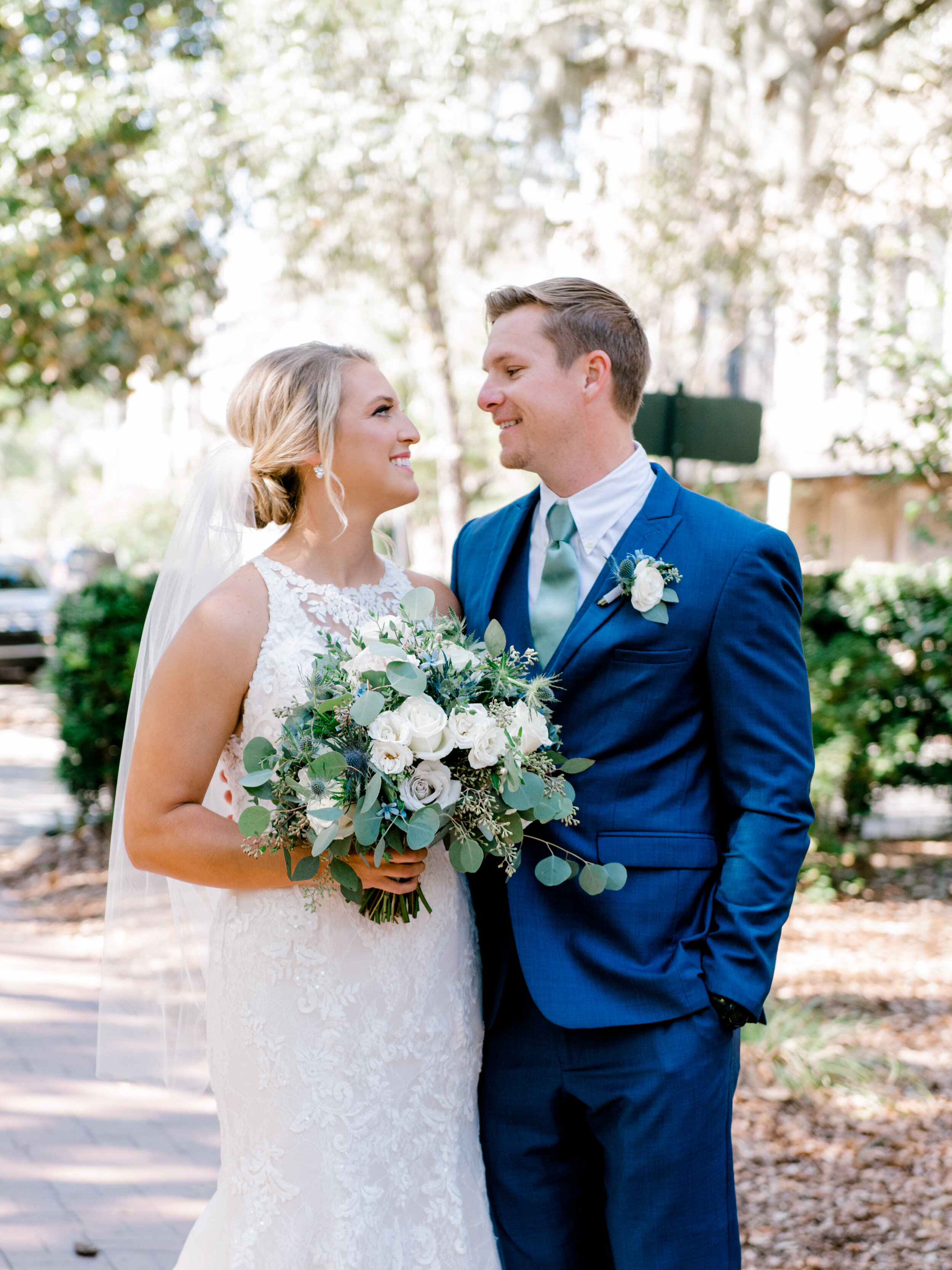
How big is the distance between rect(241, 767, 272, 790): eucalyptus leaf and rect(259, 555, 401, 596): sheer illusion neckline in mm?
572

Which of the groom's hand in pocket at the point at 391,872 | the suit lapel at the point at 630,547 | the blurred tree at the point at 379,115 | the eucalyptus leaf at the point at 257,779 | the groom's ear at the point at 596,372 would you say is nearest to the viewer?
the eucalyptus leaf at the point at 257,779

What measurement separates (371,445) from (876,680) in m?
6.12

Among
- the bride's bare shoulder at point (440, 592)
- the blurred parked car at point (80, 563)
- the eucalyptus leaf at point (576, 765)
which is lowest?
the blurred parked car at point (80, 563)

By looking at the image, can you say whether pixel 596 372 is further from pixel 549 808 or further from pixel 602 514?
pixel 549 808

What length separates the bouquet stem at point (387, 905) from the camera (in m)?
2.51

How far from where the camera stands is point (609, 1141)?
8.39 feet

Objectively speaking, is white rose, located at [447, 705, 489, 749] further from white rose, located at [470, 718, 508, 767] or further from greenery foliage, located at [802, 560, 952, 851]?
greenery foliage, located at [802, 560, 952, 851]

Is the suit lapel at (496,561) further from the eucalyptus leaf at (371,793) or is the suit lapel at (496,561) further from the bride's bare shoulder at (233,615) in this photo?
the eucalyptus leaf at (371,793)

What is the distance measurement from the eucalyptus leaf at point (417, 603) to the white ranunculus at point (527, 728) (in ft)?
0.90

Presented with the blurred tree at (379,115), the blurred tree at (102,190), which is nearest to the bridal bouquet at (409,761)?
the blurred tree at (102,190)

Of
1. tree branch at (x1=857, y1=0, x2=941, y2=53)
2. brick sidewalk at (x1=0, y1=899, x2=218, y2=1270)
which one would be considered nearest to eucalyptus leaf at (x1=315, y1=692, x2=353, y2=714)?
brick sidewalk at (x1=0, y1=899, x2=218, y2=1270)

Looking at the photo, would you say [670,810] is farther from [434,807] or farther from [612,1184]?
[612,1184]

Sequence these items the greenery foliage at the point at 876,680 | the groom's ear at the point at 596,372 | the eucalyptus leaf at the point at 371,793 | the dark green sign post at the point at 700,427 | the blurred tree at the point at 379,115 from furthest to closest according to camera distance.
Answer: the blurred tree at the point at 379,115
the greenery foliage at the point at 876,680
the dark green sign post at the point at 700,427
the groom's ear at the point at 596,372
the eucalyptus leaf at the point at 371,793

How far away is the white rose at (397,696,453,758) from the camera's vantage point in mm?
2170
